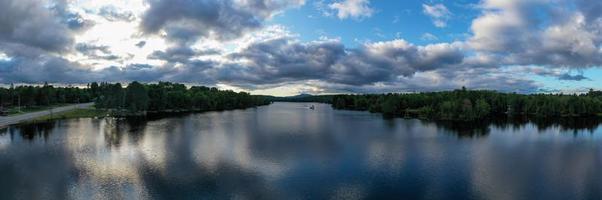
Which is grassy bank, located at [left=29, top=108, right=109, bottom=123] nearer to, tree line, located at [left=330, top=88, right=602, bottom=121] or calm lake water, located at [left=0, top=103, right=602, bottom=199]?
calm lake water, located at [left=0, top=103, right=602, bottom=199]

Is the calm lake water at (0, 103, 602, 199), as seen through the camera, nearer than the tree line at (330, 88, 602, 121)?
Yes

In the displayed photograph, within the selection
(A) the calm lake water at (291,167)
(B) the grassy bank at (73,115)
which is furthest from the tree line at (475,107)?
(B) the grassy bank at (73,115)

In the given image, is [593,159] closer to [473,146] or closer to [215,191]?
[473,146]

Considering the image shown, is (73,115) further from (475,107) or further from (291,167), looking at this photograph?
(475,107)

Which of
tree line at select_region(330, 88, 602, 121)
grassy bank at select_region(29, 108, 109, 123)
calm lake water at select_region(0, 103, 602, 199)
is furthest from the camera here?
tree line at select_region(330, 88, 602, 121)

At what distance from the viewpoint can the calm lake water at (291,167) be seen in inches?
1554

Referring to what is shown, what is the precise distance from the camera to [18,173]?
4612 centimetres

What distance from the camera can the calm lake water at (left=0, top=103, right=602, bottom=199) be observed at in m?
39.5

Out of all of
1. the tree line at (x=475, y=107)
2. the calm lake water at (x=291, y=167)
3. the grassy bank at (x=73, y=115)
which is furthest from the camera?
the tree line at (x=475, y=107)

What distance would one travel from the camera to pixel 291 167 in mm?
50344

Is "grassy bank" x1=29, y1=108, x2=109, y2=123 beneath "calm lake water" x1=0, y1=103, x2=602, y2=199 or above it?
above

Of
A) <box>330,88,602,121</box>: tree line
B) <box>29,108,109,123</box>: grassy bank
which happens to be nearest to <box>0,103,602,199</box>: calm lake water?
<box>29,108,109,123</box>: grassy bank

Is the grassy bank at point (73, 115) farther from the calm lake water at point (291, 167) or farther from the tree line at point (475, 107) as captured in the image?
the tree line at point (475, 107)

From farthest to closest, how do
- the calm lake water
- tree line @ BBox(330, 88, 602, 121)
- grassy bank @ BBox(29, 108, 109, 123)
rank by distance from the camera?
tree line @ BBox(330, 88, 602, 121) → grassy bank @ BBox(29, 108, 109, 123) → the calm lake water
